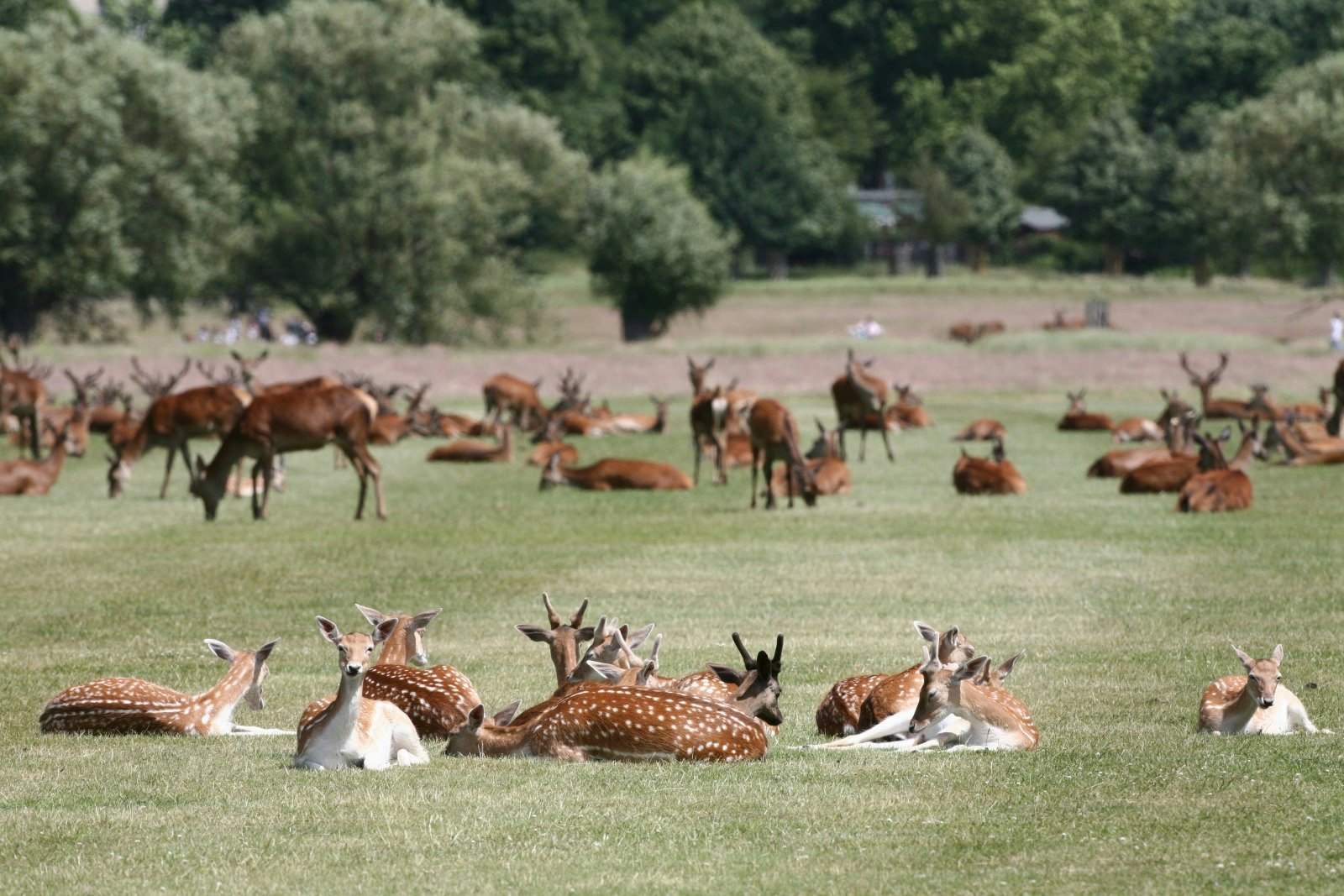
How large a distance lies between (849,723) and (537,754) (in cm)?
136

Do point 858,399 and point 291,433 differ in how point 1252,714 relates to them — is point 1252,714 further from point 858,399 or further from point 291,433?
point 858,399

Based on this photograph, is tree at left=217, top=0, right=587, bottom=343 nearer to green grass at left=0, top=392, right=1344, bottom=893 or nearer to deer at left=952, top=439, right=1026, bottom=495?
green grass at left=0, top=392, right=1344, bottom=893

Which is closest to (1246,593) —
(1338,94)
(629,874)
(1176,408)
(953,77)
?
(629,874)

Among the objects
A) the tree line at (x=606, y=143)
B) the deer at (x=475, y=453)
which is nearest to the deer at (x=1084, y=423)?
the deer at (x=475, y=453)

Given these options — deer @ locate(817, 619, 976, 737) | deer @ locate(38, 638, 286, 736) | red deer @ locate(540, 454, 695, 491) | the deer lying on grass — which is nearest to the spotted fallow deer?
the deer lying on grass

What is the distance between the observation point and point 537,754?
796 cm

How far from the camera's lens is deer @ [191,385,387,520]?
1964 cm

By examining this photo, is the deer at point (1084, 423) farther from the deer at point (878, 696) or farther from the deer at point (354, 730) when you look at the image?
the deer at point (354, 730)

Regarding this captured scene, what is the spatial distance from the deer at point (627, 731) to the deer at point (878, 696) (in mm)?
638

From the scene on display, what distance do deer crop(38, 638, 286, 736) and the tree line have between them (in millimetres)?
41183

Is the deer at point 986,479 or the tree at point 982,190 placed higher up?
the tree at point 982,190

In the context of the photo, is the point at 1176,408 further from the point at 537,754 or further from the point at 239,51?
the point at 239,51

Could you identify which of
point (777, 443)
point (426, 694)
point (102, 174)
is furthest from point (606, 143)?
point (426, 694)

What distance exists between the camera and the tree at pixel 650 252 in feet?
217
